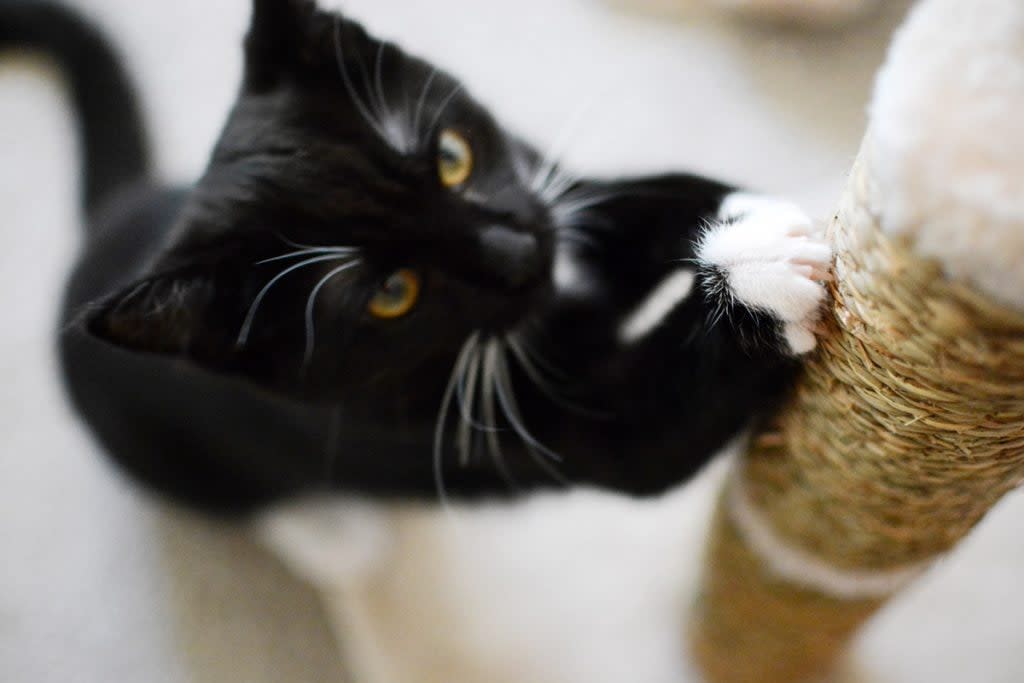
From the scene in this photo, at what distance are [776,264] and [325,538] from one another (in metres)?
0.90

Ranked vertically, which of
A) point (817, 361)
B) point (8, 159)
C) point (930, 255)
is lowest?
point (8, 159)

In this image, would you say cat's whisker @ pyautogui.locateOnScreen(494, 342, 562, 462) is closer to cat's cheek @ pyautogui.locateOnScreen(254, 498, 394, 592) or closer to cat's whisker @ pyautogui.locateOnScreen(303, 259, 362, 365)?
cat's whisker @ pyautogui.locateOnScreen(303, 259, 362, 365)

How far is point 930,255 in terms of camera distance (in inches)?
13.6

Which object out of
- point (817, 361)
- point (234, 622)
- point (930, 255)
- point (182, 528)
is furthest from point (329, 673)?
point (930, 255)

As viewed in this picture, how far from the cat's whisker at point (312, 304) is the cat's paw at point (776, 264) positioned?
0.32 metres

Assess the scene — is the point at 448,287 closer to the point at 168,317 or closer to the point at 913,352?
the point at 168,317

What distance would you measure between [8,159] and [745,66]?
145 centimetres

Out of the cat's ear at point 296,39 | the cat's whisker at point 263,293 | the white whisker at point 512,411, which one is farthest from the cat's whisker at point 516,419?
the cat's ear at point 296,39

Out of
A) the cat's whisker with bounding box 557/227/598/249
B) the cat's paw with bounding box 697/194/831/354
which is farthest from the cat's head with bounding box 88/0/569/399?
the cat's paw with bounding box 697/194/831/354

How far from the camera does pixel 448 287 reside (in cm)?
71

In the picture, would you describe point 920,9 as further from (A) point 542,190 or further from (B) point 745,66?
(B) point 745,66

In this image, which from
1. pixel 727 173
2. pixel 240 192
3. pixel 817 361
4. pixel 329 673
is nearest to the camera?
pixel 817 361

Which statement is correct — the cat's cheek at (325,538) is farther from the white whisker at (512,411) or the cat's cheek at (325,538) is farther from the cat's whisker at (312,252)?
the cat's whisker at (312,252)

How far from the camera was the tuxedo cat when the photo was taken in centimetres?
61
